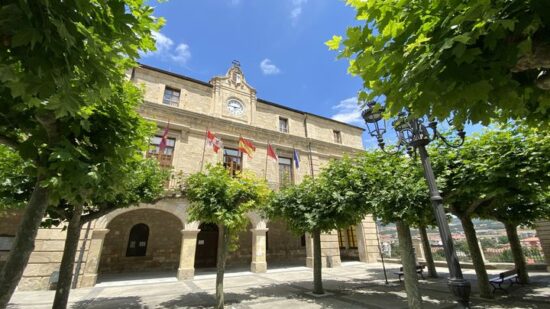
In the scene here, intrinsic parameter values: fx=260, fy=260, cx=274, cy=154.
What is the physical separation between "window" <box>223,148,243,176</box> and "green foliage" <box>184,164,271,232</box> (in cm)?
655

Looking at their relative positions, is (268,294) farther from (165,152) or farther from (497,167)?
(165,152)

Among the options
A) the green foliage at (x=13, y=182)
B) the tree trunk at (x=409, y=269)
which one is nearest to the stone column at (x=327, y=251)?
the tree trunk at (x=409, y=269)

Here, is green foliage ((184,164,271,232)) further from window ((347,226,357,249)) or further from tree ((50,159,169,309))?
window ((347,226,357,249))

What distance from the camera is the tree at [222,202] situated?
23.0 ft

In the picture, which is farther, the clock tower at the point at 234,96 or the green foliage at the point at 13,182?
the clock tower at the point at 234,96

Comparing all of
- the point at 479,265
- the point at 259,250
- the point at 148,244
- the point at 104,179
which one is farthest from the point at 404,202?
the point at 148,244

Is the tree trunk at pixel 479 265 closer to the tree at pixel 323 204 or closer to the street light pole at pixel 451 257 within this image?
the tree at pixel 323 204

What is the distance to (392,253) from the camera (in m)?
18.9

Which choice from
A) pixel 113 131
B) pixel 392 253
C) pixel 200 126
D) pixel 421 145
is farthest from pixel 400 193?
pixel 392 253

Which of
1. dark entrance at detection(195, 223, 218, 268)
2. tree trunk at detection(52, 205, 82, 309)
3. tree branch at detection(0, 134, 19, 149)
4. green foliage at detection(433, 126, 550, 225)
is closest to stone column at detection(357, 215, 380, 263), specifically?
dark entrance at detection(195, 223, 218, 268)

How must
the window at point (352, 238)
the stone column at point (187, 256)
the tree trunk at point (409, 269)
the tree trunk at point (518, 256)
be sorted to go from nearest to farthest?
the tree trunk at point (409, 269) → the tree trunk at point (518, 256) → the stone column at point (187, 256) → the window at point (352, 238)

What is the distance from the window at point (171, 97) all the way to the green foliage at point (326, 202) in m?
8.28

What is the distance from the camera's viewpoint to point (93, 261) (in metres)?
9.98

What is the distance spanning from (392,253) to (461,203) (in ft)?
42.0
